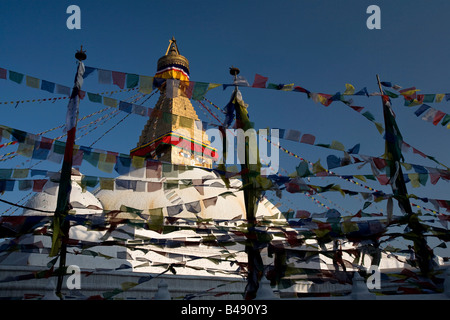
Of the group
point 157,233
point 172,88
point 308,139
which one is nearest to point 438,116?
point 308,139

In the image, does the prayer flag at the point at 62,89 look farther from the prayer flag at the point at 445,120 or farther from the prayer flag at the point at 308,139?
the prayer flag at the point at 445,120

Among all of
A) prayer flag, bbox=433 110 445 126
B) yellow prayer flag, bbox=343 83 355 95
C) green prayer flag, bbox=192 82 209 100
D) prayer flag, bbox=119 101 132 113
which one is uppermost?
yellow prayer flag, bbox=343 83 355 95

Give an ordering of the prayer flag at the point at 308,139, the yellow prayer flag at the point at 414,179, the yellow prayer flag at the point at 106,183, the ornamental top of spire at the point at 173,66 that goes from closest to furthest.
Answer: the yellow prayer flag at the point at 106,183 → the yellow prayer flag at the point at 414,179 → the prayer flag at the point at 308,139 → the ornamental top of spire at the point at 173,66

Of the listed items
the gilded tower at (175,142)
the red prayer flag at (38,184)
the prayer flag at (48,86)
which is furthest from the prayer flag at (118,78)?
the gilded tower at (175,142)

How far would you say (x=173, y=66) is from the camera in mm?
21000

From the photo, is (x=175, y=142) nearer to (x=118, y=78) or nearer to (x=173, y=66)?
(x=173, y=66)

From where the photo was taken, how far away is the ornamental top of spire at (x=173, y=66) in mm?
20922

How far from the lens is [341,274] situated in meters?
6.32

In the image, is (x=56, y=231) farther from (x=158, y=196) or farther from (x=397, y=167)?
(x=158, y=196)

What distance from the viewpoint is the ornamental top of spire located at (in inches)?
824

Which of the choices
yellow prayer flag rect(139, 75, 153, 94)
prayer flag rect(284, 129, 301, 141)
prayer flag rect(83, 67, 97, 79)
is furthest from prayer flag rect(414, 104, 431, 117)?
prayer flag rect(83, 67, 97, 79)

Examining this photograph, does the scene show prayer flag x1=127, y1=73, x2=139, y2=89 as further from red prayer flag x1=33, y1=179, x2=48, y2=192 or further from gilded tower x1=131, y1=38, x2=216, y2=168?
gilded tower x1=131, y1=38, x2=216, y2=168

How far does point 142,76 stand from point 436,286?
558cm

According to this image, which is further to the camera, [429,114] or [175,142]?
[175,142]
